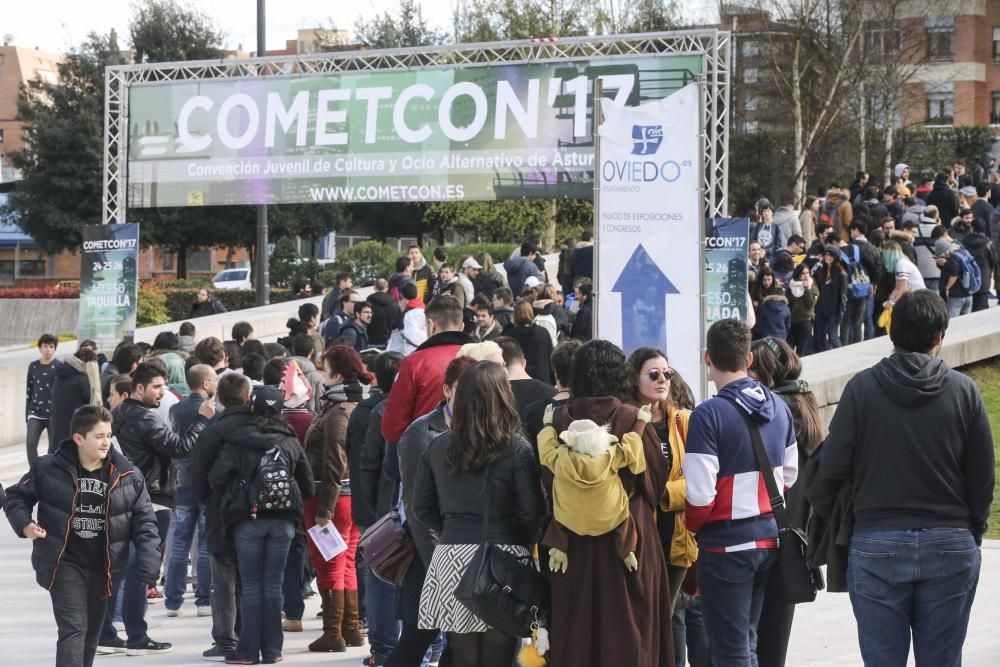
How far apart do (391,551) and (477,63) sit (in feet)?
39.4

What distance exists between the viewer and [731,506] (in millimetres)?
5750

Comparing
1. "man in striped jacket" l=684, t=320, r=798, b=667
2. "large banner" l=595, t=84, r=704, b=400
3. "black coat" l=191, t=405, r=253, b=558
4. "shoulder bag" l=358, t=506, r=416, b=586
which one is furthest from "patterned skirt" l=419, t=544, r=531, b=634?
"large banner" l=595, t=84, r=704, b=400

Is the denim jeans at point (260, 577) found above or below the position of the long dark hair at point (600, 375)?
below

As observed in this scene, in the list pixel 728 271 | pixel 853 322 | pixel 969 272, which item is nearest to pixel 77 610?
pixel 728 271

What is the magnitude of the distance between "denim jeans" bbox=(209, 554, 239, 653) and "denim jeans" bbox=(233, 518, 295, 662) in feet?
0.74

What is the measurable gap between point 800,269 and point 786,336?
86cm

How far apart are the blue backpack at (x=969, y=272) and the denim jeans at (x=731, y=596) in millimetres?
14497

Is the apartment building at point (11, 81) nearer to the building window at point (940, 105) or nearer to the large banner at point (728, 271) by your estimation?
the building window at point (940, 105)

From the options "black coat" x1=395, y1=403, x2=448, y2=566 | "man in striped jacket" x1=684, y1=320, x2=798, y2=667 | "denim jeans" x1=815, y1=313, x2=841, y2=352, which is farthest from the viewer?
"denim jeans" x1=815, y1=313, x2=841, y2=352

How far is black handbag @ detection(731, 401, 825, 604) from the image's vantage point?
5.78 m

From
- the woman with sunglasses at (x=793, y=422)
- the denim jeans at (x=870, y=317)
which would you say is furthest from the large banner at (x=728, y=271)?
the denim jeans at (x=870, y=317)

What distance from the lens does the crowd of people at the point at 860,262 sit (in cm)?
1738

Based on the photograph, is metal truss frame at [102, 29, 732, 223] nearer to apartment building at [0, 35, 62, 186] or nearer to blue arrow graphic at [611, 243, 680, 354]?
blue arrow graphic at [611, 243, 680, 354]

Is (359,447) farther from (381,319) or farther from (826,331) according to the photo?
(826,331)
